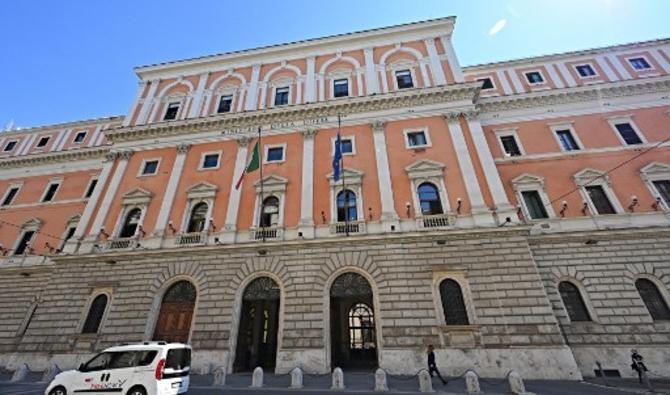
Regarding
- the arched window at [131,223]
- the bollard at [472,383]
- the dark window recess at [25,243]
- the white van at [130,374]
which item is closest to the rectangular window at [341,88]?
the arched window at [131,223]

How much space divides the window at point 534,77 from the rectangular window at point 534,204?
904cm

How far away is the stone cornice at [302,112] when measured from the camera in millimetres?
17547

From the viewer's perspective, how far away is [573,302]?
1311cm

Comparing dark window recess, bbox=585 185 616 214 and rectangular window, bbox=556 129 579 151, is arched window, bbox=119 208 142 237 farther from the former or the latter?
rectangular window, bbox=556 129 579 151

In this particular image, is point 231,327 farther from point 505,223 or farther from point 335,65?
point 335,65

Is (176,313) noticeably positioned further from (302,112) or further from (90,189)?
(90,189)

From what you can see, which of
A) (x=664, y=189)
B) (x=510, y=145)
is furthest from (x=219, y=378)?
(x=664, y=189)

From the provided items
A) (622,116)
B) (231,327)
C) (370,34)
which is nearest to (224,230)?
(231,327)

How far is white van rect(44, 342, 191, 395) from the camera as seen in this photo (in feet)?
24.7

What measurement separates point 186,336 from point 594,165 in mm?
22245

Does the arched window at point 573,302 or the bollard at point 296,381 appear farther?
the arched window at point 573,302

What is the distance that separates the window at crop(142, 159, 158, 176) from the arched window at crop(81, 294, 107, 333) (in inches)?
291

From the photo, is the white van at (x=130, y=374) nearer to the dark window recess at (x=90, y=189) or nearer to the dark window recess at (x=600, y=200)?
the dark window recess at (x=90, y=189)

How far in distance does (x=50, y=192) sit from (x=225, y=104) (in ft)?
46.6
